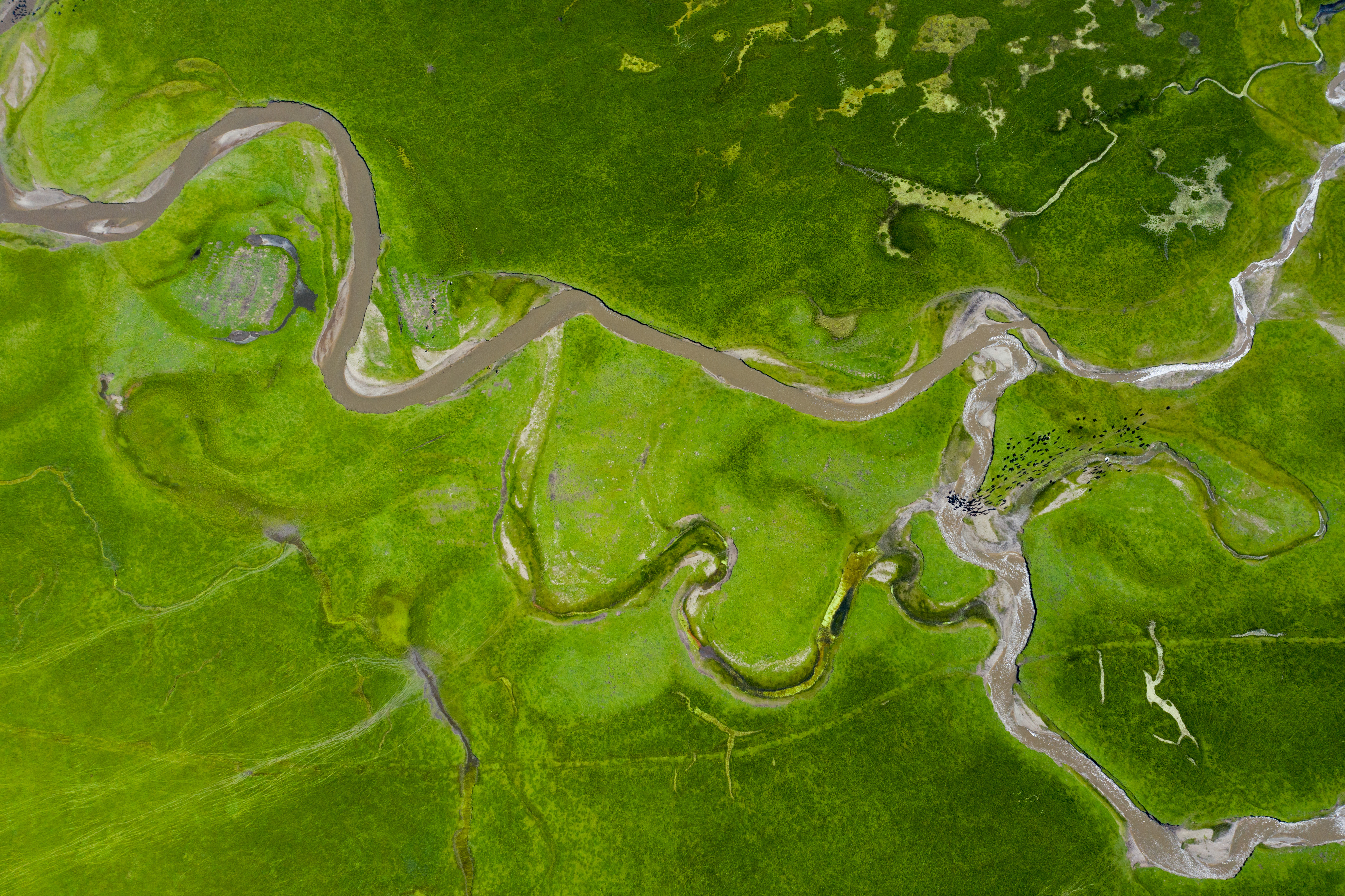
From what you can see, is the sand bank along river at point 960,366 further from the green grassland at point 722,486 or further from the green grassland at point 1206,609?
the green grassland at point 722,486

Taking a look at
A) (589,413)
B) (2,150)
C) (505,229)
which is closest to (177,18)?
(2,150)

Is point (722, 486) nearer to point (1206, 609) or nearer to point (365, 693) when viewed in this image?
point (365, 693)

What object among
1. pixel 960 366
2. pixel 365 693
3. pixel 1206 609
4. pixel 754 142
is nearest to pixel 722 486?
pixel 960 366

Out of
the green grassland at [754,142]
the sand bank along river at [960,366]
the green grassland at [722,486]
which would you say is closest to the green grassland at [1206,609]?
the sand bank along river at [960,366]

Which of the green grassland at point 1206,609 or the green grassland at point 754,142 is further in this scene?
the green grassland at point 754,142

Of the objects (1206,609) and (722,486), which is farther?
(722,486)

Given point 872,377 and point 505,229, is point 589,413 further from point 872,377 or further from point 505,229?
point 872,377

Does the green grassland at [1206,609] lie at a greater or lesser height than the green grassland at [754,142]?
lesser

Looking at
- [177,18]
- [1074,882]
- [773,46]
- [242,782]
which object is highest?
[177,18]

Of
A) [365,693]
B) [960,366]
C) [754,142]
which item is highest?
[754,142]
